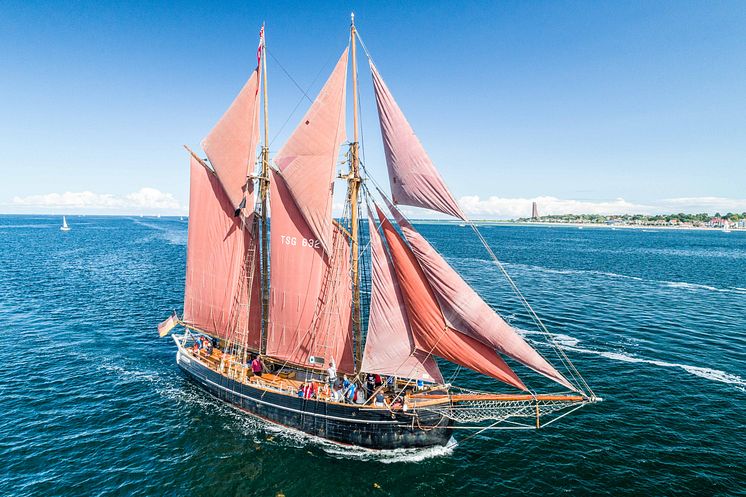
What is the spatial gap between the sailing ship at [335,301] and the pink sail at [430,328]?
2.6 inches

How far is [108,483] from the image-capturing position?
1691 centimetres

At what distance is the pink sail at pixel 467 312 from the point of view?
53.6 feet

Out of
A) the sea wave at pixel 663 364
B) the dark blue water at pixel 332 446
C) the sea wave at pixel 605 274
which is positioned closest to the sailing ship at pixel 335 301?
the dark blue water at pixel 332 446

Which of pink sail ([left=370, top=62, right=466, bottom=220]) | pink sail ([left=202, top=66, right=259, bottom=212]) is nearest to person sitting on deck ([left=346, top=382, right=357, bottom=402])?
pink sail ([left=370, top=62, right=466, bottom=220])

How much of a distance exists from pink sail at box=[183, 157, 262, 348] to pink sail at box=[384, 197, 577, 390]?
13.3 metres

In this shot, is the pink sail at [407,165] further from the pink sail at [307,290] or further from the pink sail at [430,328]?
the pink sail at [307,290]

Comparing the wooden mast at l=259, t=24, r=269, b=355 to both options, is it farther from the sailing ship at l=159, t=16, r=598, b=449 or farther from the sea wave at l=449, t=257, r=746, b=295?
the sea wave at l=449, t=257, r=746, b=295

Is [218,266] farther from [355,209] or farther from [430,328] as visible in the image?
[430,328]

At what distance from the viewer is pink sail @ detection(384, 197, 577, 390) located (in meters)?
16.3

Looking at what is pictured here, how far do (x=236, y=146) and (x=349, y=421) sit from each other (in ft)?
61.8

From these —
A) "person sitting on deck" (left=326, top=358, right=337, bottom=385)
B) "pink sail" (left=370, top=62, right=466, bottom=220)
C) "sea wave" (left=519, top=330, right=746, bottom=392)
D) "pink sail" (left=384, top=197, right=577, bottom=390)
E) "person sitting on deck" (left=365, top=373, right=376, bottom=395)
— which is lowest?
"sea wave" (left=519, top=330, right=746, bottom=392)

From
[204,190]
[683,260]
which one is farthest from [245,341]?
[683,260]

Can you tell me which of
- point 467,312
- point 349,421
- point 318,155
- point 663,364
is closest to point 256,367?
point 349,421

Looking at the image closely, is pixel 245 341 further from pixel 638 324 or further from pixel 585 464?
pixel 638 324
